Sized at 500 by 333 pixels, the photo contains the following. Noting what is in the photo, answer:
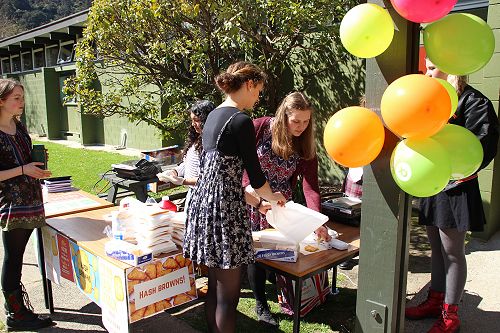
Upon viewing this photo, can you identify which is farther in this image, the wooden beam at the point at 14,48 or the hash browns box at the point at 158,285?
the wooden beam at the point at 14,48

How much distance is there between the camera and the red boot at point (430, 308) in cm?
296

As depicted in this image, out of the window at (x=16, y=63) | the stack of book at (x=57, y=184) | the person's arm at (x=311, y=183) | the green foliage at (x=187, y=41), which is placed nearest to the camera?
the person's arm at (x=311, y=183)

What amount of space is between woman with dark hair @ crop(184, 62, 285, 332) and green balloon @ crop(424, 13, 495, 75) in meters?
0.90

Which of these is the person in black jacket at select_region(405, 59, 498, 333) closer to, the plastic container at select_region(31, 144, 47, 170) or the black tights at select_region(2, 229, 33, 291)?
the plastic container at select_region(31, 144, 47, 170)

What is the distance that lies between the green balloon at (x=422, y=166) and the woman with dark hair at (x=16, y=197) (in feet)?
7.67

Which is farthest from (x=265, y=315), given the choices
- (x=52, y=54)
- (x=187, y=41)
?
(x=52, y=54)

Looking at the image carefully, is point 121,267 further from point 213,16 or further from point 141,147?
point 141,147

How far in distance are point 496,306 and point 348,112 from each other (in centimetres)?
242

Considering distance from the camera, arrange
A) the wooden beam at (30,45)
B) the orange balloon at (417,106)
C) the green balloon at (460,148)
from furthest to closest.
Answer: the wooden beam at (30,45), the green balloon at (460,148), the orange balloon at (417,106)

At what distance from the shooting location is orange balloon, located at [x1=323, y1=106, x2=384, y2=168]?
1.71 m

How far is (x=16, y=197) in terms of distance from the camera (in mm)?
2832

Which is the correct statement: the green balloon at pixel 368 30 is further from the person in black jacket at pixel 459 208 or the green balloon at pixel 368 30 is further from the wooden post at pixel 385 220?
the person in black jacket at pixel 459 208

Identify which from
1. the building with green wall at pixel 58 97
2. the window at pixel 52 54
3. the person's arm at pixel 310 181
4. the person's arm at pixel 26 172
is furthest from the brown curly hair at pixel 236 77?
the window at pixel 52 54

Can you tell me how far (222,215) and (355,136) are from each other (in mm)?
818
